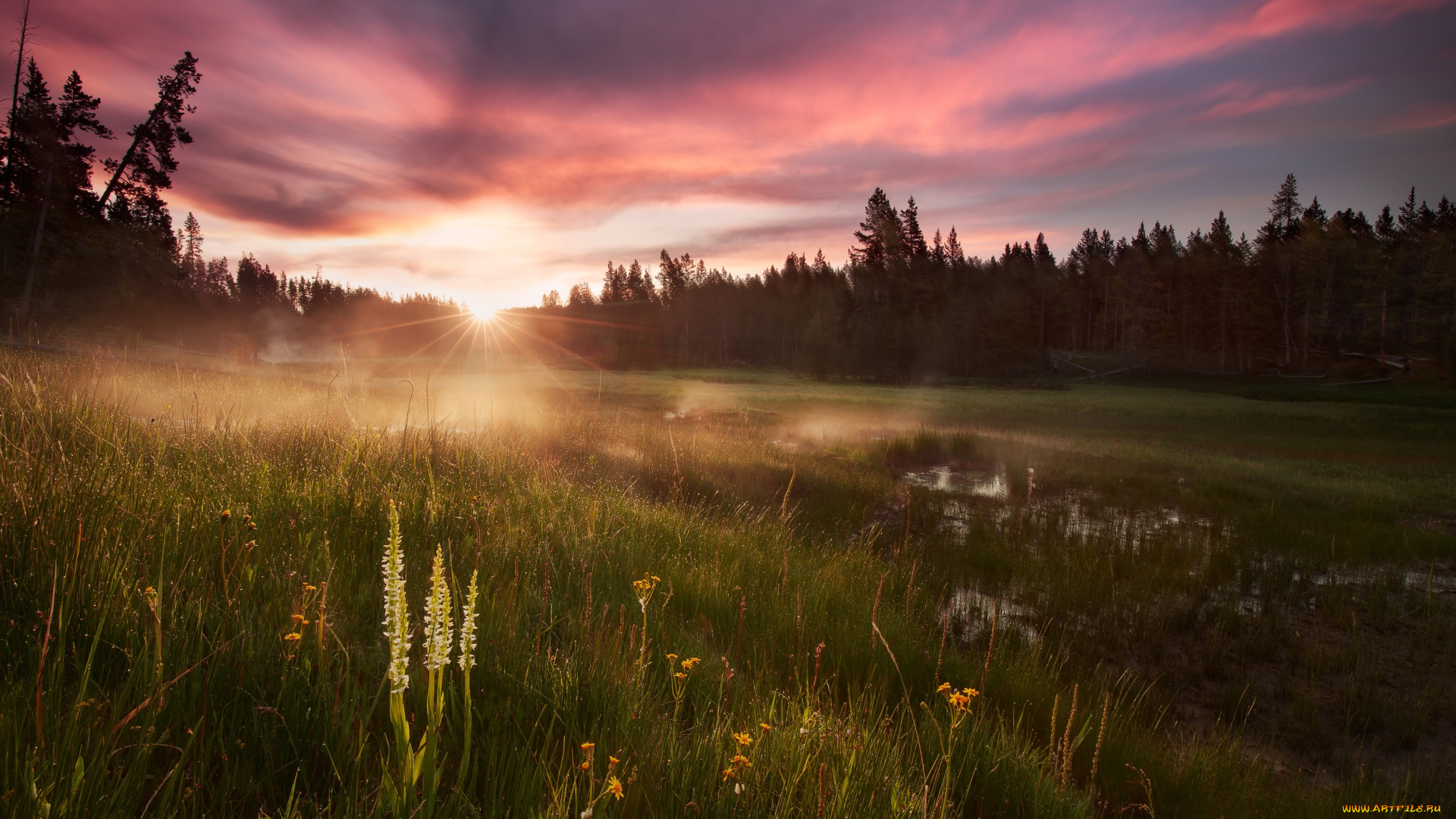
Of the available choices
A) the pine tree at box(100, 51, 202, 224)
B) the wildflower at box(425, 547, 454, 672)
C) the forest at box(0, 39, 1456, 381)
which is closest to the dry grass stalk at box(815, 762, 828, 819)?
the wildflower at box(425, 547, 454, 672)

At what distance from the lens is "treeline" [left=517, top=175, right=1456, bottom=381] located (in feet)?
188

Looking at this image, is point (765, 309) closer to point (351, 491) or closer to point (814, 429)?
point (814, 429)

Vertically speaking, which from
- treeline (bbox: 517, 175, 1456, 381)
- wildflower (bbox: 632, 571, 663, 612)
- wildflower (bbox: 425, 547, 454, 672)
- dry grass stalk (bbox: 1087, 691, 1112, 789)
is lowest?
dry grass stalk (bbox: 1087, 691, 1112, 789)

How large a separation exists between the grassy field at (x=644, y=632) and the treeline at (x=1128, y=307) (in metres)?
48.2

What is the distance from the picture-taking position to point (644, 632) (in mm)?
2156

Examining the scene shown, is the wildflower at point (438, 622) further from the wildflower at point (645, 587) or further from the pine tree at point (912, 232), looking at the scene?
the pine tree at point (912, 232)

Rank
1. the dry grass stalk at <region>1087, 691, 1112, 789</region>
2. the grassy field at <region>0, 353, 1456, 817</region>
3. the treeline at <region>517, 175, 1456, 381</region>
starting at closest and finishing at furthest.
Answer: the grassy field at <region>0, 353, 1456, 817</region> → the dry grass stalk at <region>1087, 691, 1112, 789</region> → the treeline at <region>517, 175, 1456, 381</region>

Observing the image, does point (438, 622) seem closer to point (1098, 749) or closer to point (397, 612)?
point (397, 612)

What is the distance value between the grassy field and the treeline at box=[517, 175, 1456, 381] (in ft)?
158

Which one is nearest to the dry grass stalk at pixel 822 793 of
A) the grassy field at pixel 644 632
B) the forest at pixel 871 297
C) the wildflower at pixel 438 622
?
the grassy field at pixel 644 632

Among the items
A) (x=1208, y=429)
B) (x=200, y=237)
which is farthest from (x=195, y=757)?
(x=200, y=237)

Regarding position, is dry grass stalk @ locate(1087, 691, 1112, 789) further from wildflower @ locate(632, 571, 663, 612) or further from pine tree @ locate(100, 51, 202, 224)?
pine tree @ locate(100, 51, 202, 224)

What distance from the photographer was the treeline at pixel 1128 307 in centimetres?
5716

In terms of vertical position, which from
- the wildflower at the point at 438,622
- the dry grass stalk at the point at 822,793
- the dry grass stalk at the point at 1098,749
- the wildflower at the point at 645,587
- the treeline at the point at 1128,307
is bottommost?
the dry grass stalk at the point at 1098,749
